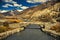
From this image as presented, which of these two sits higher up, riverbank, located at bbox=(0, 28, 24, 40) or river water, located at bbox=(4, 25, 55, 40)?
riverbank, located at bbox=(0, 28, 24, 40)

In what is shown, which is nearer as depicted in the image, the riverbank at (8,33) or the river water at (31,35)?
the riverbank at (8,33)

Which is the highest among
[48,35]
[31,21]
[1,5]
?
[1,5]

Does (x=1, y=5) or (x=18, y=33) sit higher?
(x=1, y=5)

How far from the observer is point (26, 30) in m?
7.48

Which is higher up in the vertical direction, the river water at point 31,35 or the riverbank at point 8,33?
the riverbank at point 8,33

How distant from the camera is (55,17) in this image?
7574 millimetres

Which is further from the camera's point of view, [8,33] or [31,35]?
[31,35]

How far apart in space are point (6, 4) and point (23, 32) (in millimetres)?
1244

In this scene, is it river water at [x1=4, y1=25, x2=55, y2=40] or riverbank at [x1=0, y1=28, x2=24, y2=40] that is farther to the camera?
river water at [x1=4, y1=25, x2=55, y2=40]

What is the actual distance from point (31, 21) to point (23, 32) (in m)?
0.52

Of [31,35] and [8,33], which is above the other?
[8,33]

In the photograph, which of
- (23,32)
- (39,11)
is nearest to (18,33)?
(23,32)

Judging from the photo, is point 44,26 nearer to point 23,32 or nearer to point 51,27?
point 51,27

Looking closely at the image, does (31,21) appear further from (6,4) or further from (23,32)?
(6,4)
